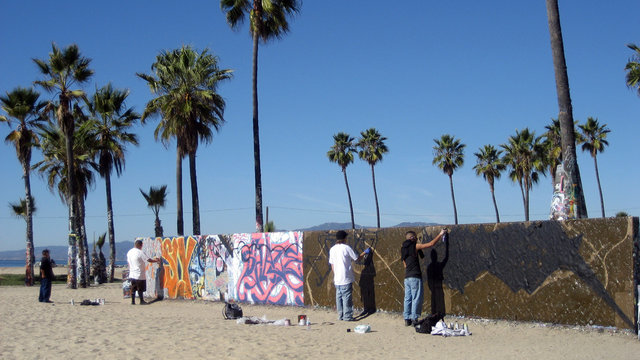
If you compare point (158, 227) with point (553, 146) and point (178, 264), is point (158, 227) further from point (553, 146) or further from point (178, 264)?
point (553, 146)

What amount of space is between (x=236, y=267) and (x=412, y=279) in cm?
631

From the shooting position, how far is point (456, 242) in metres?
10.4

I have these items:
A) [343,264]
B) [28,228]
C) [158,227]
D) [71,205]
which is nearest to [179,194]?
[71,205]

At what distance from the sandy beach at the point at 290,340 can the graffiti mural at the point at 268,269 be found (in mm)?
1624

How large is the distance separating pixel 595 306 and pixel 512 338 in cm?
136

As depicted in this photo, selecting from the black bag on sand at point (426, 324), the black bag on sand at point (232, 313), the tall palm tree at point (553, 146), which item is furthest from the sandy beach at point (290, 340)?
the tall palm tree at point (553, 146)

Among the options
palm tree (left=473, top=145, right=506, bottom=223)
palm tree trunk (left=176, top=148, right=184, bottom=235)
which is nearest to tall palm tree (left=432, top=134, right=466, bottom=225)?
palm tree (left=473, top=145, right=506, bottom=223)

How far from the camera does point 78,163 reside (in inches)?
1109

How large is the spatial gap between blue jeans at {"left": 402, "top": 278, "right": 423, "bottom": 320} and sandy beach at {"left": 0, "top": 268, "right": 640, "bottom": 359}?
30 centimetres

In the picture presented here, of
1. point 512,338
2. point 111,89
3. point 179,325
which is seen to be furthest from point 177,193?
point 512,338

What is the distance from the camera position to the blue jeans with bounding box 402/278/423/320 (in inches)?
399

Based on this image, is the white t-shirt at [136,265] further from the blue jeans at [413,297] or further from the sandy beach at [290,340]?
the blue jeans at [413,297]

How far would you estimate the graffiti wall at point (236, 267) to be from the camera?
1370cm

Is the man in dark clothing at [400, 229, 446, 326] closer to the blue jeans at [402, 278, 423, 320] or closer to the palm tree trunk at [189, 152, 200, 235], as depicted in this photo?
the blue jeans at [402, 278, 423, 320]
